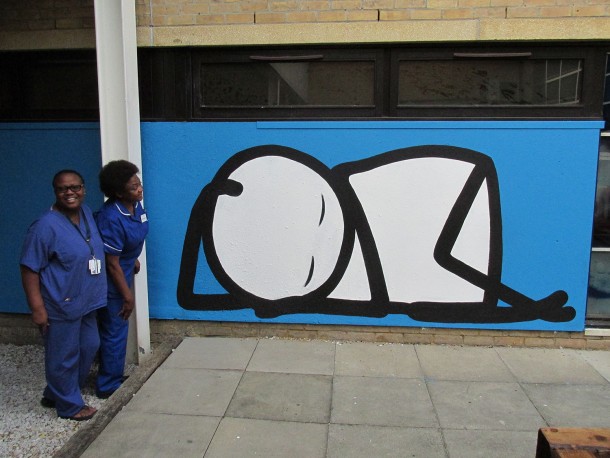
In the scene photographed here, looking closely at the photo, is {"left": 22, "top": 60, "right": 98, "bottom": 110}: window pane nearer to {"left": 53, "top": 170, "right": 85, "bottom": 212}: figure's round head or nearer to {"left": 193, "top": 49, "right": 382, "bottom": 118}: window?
{"left": 193, "top": 49, "right": 382, "bottom": 118}: window

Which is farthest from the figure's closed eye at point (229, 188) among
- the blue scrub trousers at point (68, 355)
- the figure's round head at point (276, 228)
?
the blue scrub trousers at point (68, 355)

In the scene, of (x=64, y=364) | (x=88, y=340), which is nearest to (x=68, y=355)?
(x=64, y=364)

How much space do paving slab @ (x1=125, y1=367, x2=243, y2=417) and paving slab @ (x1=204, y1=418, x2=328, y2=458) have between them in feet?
0.83

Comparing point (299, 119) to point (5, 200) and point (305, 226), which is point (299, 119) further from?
point (5, 200)

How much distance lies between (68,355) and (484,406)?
9.60 feet

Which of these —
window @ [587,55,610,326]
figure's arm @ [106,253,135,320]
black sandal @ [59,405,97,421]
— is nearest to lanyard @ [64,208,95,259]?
figure's arm @ [106,253,135,320]

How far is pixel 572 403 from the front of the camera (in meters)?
3.69

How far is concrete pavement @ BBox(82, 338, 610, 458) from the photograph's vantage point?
10.4 feet

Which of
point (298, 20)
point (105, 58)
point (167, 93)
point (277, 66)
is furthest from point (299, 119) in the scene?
point (105, 58)

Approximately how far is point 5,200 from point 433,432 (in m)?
4.36

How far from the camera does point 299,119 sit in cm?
455

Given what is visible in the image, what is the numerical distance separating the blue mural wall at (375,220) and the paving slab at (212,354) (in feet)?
0.81

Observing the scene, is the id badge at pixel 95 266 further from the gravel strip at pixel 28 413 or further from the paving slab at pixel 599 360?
the paving slab at pixel 599 360

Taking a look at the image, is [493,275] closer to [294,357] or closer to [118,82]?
[294,357]
